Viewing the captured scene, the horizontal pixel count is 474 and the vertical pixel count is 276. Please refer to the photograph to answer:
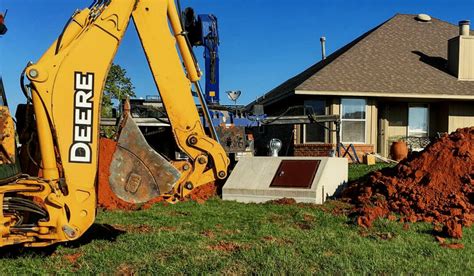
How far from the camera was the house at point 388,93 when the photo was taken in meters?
17.9

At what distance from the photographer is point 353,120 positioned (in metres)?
18.2

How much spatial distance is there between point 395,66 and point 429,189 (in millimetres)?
11843

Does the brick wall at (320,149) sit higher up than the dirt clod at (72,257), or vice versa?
the brick wall at (320,149)

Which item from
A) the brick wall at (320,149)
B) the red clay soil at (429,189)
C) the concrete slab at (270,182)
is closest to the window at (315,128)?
the brick wall at (320,149)

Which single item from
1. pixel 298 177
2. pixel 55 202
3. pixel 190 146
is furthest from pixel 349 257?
pixel 298 177

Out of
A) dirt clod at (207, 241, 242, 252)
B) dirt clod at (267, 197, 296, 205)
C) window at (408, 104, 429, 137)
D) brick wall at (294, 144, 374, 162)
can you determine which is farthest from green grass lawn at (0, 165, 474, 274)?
window at (408, 104, 429, 137)

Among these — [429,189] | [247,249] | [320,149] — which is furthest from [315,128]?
[247,249]

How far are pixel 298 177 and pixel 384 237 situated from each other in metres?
3.45

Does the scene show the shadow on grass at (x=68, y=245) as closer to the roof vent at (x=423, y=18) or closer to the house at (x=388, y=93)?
the house at (x=388, y=93)

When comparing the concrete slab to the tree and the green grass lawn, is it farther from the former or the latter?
the tree

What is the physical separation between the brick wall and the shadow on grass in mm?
11281

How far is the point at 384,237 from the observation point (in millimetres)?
6621

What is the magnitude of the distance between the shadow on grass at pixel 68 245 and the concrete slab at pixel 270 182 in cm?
330

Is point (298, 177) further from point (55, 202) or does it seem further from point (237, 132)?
point (55, 202)
